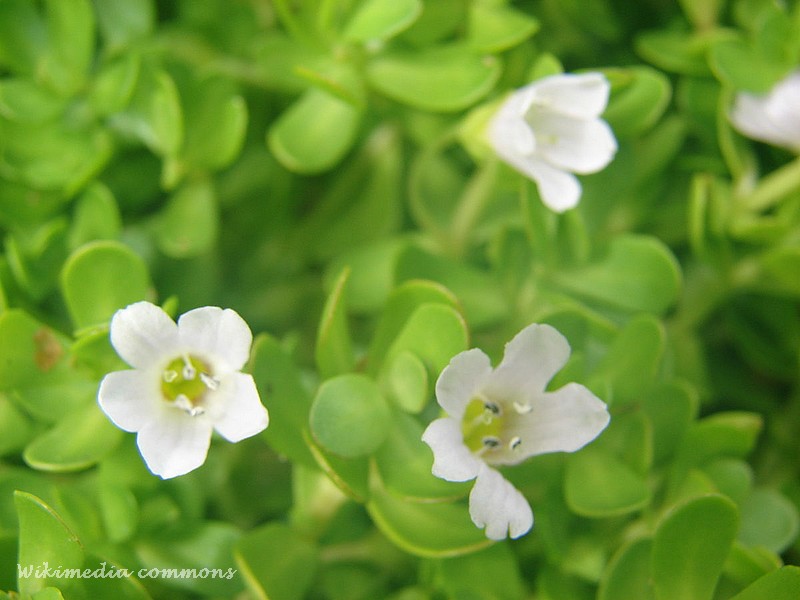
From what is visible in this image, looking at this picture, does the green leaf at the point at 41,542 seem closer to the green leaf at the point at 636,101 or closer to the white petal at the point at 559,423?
the white petal at the point at 559,423

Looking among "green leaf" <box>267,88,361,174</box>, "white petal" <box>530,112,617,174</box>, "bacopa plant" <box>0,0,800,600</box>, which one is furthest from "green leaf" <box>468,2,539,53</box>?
"green leaf" <box>267,88,361,174</box>

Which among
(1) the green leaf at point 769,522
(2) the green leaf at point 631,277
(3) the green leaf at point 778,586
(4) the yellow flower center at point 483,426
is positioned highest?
(4) the yellow flower center at point 483,426

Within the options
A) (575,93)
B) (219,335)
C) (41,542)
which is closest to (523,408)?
(219,335)

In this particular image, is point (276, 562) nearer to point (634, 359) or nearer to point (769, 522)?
point (634, 359)

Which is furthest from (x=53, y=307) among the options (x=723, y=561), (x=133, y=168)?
(x=723, y=561)

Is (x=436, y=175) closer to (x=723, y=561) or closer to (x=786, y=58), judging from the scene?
(x=786, y=58)

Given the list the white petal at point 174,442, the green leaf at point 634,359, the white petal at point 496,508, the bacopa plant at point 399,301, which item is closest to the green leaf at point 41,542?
the bacopa plant at point 399,301

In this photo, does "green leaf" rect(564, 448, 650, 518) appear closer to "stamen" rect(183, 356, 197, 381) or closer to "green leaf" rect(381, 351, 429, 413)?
"green leaf" rect(381, 351, 429, 413)
